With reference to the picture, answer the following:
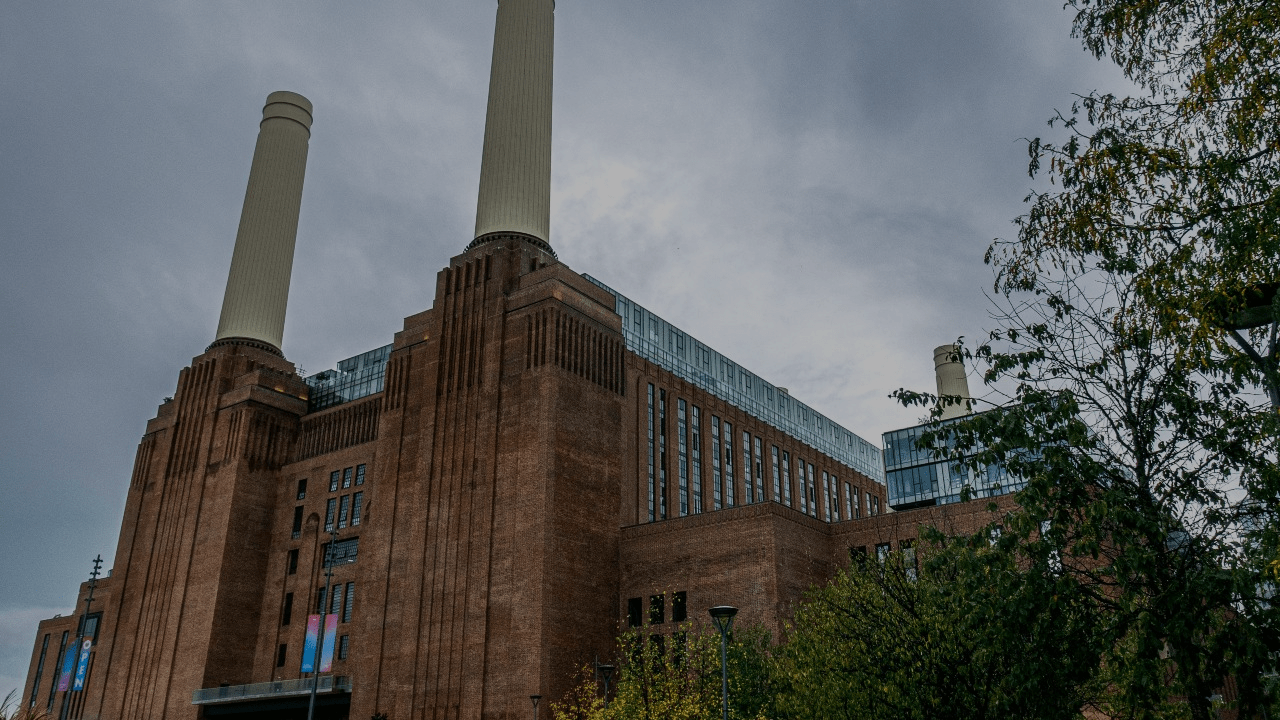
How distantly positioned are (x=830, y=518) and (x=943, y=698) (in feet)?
242

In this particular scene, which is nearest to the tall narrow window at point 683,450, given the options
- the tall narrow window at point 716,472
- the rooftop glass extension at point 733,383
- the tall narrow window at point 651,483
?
the tall narrow window at point 651,483

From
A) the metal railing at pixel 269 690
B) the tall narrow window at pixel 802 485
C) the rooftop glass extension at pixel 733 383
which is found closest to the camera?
the metal railing at pixel 269 690

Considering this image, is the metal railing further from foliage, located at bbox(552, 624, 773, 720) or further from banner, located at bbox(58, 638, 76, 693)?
foliage, located at bbox(552, 624, 773, 720)

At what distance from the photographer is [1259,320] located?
14.5m

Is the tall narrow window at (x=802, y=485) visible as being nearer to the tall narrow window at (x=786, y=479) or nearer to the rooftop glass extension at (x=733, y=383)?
the tall narrow window at (x=786, y=479)

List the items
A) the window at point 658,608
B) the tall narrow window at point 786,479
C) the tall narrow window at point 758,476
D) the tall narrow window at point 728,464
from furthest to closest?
1. the tall narrow window at point 786,479
2. the tall narrow window at point 758,476
3. the tall narrow window at point 728,464
4. the window at point 658,608

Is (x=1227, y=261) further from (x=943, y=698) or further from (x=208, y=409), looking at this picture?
(x=208, y=409)

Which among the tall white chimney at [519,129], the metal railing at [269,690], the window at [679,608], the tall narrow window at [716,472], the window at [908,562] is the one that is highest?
the tall white chimney at [519,129]

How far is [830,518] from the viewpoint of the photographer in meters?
97.8

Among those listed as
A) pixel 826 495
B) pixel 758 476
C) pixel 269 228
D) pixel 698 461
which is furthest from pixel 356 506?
pixel 826 495

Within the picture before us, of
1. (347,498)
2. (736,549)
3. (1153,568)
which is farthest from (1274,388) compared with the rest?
(347,498)

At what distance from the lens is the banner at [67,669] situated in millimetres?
79081

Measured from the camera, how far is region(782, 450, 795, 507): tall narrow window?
9013cm

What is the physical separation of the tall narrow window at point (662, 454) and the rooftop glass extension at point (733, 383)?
4289 mm
